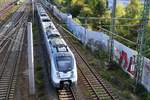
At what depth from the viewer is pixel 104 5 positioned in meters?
62.2

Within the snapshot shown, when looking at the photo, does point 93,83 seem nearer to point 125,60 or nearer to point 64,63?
point 64,63

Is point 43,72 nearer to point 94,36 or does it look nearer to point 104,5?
point 94,36

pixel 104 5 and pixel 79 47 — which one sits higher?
pixel 104 5

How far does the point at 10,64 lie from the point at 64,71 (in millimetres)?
11772

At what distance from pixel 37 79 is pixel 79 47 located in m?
16.3

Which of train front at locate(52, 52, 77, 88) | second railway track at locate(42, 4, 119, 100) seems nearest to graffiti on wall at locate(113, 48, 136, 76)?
second railway track at locate(42, 4, 119, 100)

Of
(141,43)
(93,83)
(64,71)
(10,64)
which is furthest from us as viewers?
(10,64)

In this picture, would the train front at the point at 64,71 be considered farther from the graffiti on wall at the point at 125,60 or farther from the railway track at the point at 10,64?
the graffiti on wall at the point at 125,60

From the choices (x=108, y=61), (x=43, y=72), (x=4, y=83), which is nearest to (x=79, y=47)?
(x=108, y=61)

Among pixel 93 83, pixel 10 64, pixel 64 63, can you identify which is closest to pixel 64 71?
pixel 64 63

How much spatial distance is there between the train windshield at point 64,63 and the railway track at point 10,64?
176 inches

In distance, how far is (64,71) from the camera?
25.6 metres

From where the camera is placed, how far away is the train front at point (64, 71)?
83.1ft

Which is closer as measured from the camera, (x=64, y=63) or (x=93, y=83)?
(x=64, y=63)
